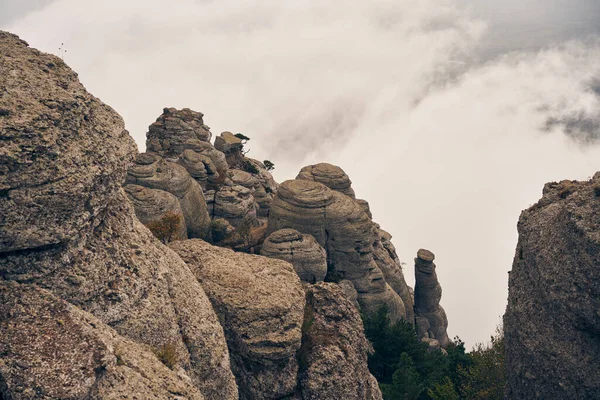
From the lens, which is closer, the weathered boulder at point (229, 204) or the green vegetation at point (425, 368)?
the green vegetation at point (425, 368)

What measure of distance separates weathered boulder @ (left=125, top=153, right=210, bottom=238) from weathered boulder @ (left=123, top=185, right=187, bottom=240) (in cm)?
265

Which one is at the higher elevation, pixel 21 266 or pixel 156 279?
pixel 156 279

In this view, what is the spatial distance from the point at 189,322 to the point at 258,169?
262 feet

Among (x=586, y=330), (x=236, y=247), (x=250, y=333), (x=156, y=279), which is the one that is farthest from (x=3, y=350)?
(x=236, y=247)

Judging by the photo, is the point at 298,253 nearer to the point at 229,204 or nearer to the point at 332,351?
the point at 229,204

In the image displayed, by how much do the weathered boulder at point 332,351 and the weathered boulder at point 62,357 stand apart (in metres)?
13.0

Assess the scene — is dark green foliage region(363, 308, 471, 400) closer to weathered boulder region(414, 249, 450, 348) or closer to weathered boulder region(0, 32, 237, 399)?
weathered boulder region(414, 249, 450, 348)

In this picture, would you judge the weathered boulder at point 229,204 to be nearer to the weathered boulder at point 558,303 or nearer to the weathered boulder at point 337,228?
the weathered boulder at point 337,228

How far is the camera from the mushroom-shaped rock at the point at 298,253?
6444cm

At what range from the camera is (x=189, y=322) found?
81.7 feet

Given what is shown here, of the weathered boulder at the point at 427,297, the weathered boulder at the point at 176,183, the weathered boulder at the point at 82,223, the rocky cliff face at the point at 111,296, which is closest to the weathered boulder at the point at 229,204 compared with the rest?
the weathered boulder at the point at 176,183

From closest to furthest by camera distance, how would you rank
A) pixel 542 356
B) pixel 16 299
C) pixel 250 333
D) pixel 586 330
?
pixel 16 299 < pixel 250 333 < pixel 586 330 < pixel 542 356

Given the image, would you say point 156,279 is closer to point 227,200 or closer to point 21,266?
point 21,266

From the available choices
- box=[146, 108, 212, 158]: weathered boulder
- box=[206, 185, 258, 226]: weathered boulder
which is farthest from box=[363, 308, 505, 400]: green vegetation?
box=[146, 108, 212, 158]: weathered boulder
